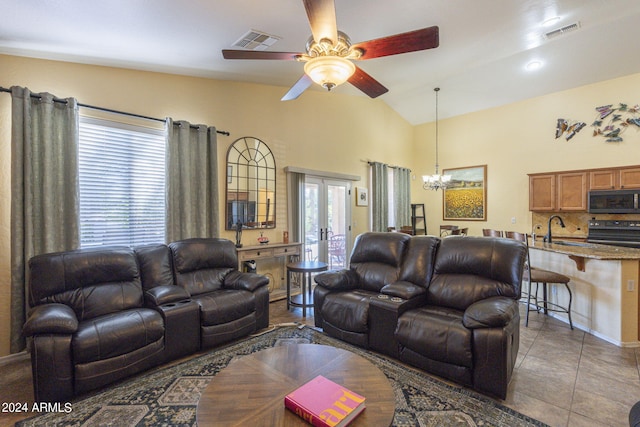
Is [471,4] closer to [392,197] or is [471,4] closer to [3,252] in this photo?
[392,197]

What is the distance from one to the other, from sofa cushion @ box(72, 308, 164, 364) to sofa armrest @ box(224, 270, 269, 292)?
90 cm

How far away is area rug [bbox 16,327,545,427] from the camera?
1953mm

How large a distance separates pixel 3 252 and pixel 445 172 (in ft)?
26.7

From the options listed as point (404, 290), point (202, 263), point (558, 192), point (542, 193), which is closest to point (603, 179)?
point (558, 192)

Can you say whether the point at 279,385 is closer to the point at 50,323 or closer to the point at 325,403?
the point at 325,403

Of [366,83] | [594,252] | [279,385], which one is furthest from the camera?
[594,252]

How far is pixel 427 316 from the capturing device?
2551mm

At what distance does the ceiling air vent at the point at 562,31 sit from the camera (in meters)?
3.90

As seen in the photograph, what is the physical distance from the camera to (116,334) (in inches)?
91.9

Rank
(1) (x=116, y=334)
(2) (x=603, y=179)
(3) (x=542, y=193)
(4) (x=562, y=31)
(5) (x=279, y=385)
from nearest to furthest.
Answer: (5) (x=279, y=385) < (1) (x=116, y=334) < (4) (x=562, y=31) < (2) (x=603, y=179) < (3) (x=542, y=193)

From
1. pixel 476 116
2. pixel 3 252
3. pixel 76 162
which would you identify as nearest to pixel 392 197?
pixel 476 116

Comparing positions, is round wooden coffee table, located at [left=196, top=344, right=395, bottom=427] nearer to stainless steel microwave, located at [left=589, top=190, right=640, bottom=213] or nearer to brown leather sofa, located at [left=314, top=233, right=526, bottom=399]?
brown leather sofa, located at [left=314, top=233, right=526, bottom=399]

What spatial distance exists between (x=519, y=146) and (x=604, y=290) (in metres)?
4.29

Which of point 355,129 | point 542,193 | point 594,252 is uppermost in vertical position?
point 355,129
